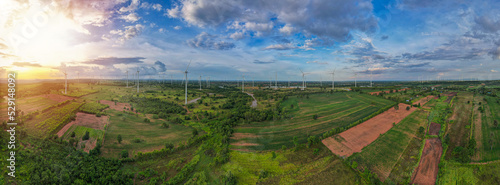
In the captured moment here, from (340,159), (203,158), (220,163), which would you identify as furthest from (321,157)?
(203,158)

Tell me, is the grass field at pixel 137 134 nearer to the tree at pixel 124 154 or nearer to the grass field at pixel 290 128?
the tree at pixel 124 154

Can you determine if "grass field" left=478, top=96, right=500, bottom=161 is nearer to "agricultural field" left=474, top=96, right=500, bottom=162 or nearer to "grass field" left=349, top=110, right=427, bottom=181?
"agricultural field" left=474, top=96, right=500, bottom=162

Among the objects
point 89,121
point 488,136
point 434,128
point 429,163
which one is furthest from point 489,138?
point 89,121

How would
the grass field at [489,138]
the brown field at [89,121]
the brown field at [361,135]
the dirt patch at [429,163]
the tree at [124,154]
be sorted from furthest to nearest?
the brown field at [361,135] → the brown field at [89,121] → the tree at [124,154] → the grass field at [489,138] → the dirt patch at [429,163]

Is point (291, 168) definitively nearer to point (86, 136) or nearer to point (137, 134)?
point (137, 134)

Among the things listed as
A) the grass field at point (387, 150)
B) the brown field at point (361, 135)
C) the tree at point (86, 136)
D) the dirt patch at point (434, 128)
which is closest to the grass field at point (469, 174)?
the grass field at point (387, 150)

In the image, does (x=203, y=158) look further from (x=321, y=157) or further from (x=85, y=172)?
(x=321, y=157)
